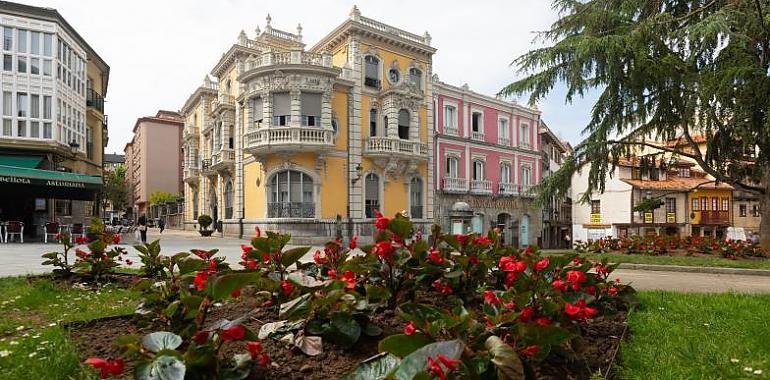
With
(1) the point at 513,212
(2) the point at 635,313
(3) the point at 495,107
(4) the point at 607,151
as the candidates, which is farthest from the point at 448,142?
(2) the point at 635,313

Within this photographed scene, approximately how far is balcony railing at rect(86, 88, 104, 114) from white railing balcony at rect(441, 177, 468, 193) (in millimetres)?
22295

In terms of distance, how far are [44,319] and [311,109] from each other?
20.1 meters

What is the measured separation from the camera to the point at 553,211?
42.2m

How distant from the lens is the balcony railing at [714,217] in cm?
3859

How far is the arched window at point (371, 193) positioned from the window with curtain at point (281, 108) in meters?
5.48

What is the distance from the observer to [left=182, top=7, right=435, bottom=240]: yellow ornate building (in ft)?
76.6

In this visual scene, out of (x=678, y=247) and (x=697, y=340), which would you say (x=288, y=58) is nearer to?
(x=678, y=247)

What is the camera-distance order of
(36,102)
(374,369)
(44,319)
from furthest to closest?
1. (36,102)
2. (44,319)
3. (374,369)

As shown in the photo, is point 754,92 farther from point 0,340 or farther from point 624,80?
point 0,340

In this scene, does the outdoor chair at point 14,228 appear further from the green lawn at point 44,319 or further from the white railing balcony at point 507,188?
the white railing balcony at point 507,188

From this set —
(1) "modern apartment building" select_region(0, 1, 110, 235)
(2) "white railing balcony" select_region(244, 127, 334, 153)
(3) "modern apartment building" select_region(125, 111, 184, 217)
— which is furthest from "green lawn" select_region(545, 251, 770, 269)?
(3) "modern apartment building" select_region(125, 111, 184, 217)

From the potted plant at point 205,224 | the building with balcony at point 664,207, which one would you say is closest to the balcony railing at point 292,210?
the potted plant at point 205,224

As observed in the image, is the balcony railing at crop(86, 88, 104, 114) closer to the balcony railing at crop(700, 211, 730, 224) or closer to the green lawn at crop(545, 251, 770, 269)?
the green lawn at crop(545, 251, 770, 269)

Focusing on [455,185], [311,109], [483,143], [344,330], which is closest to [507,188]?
[483,143]
